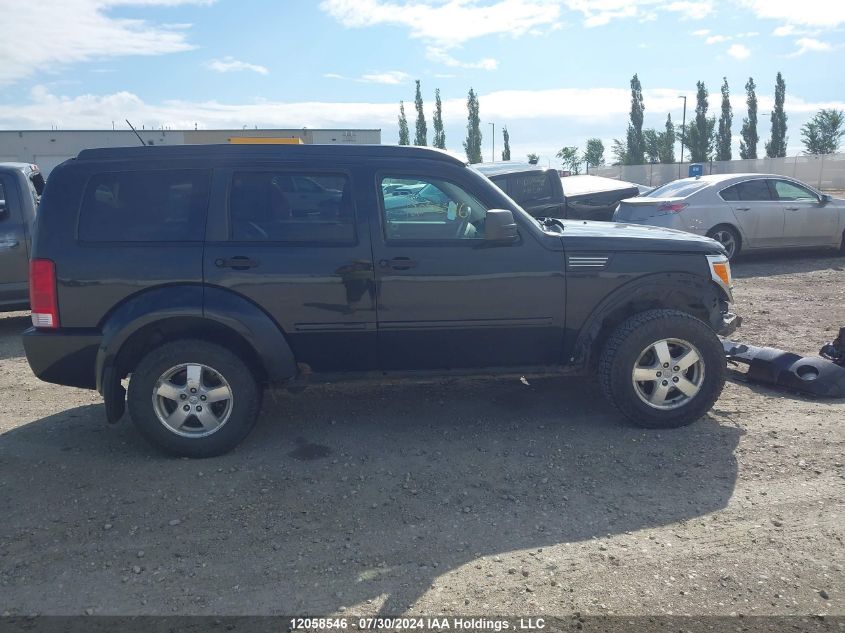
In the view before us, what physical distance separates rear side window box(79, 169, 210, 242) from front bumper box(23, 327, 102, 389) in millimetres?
623

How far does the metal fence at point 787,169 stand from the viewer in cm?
4294

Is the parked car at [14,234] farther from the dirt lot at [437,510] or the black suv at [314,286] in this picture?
the black suv at [314,286]

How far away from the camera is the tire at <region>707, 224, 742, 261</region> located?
12.3m

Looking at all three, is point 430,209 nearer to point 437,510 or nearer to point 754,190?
point 437,510

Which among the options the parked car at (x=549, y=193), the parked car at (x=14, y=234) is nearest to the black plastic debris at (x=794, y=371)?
the parked car at (x=549, y=193)

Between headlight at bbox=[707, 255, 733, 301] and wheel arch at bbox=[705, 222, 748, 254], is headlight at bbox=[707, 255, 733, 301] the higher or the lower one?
the lower one

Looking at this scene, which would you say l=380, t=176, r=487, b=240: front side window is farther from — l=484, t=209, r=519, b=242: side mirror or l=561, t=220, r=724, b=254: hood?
l=561, t=220, r=724, b=254: hood

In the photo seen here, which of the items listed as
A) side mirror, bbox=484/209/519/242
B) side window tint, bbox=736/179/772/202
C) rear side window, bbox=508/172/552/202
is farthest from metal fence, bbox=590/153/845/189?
side mirror, bbox=484/209/519/242

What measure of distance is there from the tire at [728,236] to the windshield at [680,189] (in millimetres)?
717

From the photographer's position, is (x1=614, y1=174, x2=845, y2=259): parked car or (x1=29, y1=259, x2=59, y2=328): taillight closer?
(x1=29, y1=259, x2=59, y2=328): taillight

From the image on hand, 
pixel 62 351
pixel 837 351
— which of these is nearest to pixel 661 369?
pixel 837 351

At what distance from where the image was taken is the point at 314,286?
190 inches

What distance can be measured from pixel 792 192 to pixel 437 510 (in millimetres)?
11187

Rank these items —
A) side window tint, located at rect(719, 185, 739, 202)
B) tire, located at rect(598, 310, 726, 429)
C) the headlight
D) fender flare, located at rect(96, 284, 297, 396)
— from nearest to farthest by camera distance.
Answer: fender flare, located at rect(96, 284, 297, 396) < tire, located at rect(598, 310, 726, 429) < the headlight < side window tint, located at rect(719, 185, 739, 202)
